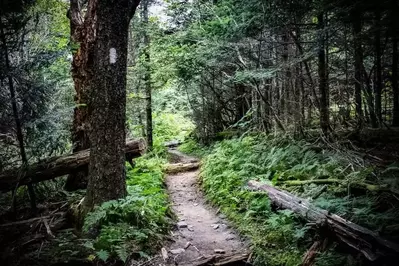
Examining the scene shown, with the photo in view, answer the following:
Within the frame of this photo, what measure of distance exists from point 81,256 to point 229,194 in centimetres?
439

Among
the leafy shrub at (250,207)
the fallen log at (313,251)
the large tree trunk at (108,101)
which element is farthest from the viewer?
the large tree trunk at (108,101)

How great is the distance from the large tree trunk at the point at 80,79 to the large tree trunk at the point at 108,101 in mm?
2370

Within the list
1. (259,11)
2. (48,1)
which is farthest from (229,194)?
(48,1)

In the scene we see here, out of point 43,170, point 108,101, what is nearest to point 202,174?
point 43,170

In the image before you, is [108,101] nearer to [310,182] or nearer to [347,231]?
[347,231]

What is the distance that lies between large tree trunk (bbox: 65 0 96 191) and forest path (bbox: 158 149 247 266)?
2870 millimetres

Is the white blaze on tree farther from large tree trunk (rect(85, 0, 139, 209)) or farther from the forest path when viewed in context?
the forest path

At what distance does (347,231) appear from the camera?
170 inches

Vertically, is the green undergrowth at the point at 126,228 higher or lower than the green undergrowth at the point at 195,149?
higher

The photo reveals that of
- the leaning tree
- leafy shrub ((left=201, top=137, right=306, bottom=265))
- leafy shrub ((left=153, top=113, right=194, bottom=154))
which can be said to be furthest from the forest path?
leafy shrub ((left=153, top=113, right=194, bottom=154))

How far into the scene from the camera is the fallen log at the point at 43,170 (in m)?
6.53

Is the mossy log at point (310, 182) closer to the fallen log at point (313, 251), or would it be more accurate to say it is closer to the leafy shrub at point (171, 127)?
the fallen log at point (313, 251)

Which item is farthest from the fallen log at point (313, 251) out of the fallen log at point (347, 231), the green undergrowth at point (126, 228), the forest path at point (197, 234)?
the green undergrowth at point (126, 228)

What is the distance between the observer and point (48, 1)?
23.7ft
